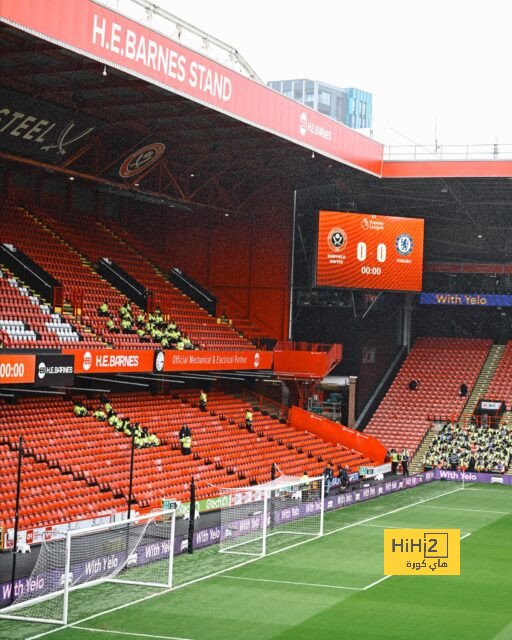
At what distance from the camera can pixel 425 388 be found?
58.4 m

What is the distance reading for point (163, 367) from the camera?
134 feet

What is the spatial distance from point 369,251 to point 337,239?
1924 millimetres

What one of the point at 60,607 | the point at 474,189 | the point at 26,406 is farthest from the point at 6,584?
the point at 474,189

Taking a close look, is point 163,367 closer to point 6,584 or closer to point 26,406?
point 26,406

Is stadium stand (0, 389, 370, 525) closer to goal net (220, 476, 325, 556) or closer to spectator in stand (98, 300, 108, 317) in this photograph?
goal net (220, 476, 325, 556)

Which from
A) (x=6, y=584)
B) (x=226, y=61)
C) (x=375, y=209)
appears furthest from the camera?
(x=375, y=209)

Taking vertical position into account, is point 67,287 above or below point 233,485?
above

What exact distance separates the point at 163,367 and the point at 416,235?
1776 cm

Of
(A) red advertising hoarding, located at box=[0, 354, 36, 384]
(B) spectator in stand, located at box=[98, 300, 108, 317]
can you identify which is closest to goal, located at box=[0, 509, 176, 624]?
(A) red advertising hoarding, located at box=[0, 354, 36, 384]

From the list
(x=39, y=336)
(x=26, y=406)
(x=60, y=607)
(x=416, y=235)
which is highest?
(x=416, y=235)

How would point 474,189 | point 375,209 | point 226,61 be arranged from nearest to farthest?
1. point 226,61
2. point 474,189
3. point 375,209

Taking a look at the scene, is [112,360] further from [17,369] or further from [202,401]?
[202,401]

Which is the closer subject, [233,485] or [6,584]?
[6,584]

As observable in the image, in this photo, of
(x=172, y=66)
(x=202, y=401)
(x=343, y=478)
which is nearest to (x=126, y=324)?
(x=202, y=401)
